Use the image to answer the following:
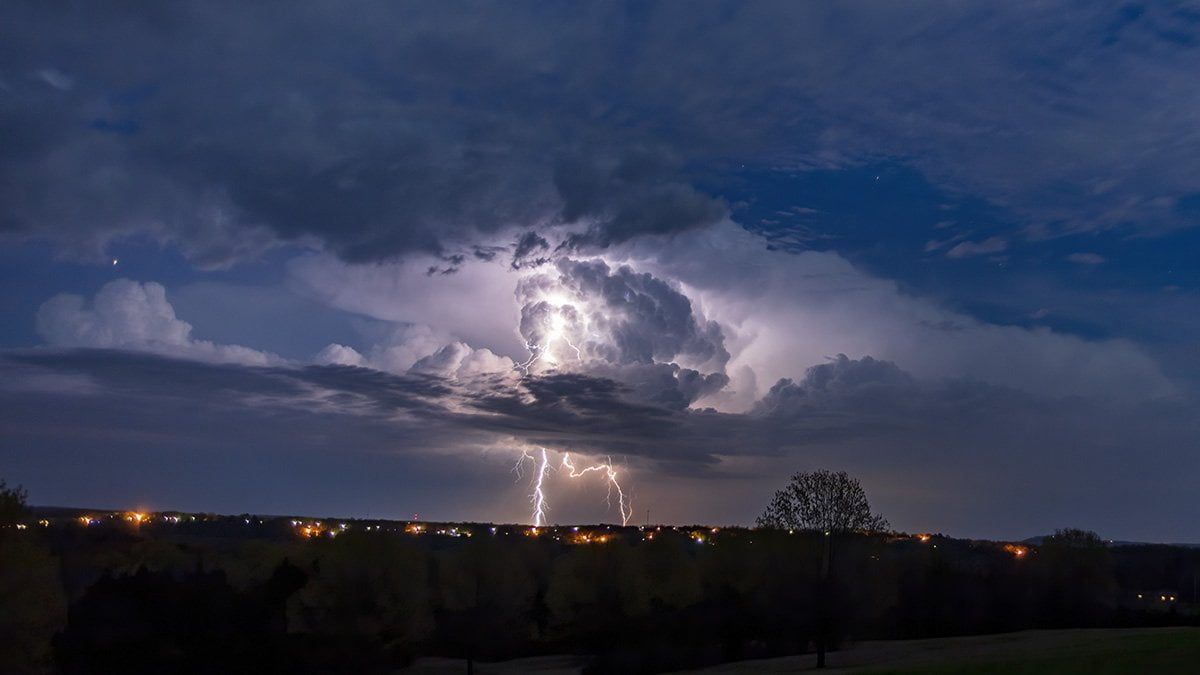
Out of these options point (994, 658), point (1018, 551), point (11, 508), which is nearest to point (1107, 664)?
point (994, 658)

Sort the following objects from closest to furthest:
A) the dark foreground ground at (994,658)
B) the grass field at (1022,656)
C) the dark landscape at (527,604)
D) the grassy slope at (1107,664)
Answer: the grassy slope at (1107,664)
the grass field at (1022,656)
the dark foreground ground at (994,658)
the dark landscape at (527,604)

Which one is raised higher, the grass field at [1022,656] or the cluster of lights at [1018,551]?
the cluster of lights at [1018,551]

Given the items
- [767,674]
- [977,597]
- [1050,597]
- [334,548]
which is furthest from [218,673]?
[1050,597]

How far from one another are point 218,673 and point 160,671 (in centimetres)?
312

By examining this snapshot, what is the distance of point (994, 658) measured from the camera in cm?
4781

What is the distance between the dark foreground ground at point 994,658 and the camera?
3575 centimetres

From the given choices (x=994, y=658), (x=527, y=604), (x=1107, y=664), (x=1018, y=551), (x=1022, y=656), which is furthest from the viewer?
(x=1018, y=551)

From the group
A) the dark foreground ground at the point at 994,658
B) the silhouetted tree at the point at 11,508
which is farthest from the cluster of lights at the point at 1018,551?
the silhouetted tree at the point at 11,508

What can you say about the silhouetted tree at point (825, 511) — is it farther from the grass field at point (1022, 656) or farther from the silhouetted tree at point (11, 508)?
the silhouetted tree at point (11, 508)

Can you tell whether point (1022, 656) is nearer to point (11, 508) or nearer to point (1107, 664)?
point (1107, 664)

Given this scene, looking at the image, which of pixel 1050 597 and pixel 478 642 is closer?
pixel 478 642

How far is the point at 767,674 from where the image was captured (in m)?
52.7

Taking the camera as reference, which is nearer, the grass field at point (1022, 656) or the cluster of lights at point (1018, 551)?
the grass field at point (1022, 656)

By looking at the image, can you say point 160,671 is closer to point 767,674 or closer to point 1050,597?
point 767,674
